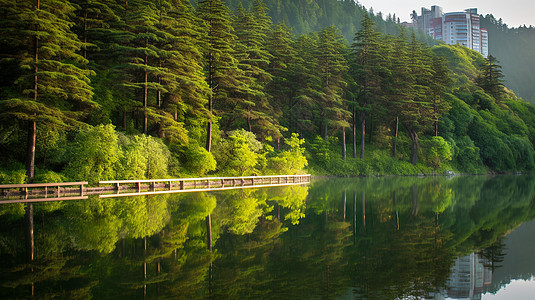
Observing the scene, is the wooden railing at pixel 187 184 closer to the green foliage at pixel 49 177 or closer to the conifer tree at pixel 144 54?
the green foliage at pixel 49 177

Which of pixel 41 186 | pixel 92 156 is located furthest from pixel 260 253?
pixel 92 156

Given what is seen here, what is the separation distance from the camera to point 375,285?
9.47 m

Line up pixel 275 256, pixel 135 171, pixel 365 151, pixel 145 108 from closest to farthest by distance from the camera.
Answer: pixel 275 256 → pixel 135 171 → pixel 145 108 → pixel 365 151

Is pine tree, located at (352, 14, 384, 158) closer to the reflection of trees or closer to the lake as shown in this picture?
the lake

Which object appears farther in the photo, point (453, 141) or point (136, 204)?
point (453, 141)

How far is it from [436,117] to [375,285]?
6572cm

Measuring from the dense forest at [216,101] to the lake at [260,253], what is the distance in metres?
11.3

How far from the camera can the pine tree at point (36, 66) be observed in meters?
28.4

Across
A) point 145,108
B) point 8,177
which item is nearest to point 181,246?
point 8,177

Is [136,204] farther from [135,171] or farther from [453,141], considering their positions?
[453,141]

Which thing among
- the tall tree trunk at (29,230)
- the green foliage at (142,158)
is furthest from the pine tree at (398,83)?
the tall tree trunk at (29,230)

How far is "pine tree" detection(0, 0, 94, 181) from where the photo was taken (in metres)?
28.4

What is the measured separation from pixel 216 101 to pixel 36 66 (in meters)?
25.2

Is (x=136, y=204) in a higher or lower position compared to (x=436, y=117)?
lower
